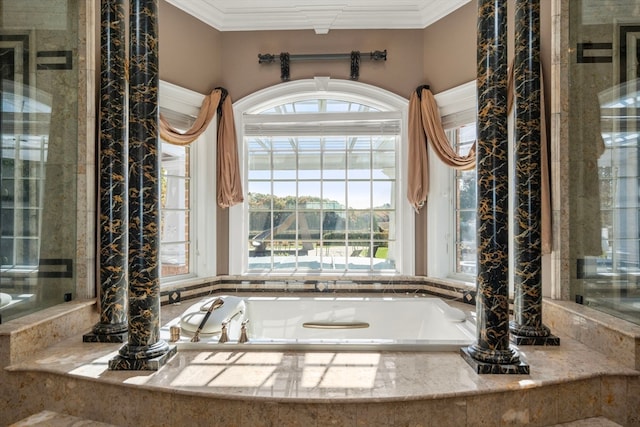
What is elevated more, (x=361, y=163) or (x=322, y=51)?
(x=322, y=51)

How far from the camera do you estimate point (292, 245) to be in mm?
3516

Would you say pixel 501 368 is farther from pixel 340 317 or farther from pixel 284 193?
pixel 284 193

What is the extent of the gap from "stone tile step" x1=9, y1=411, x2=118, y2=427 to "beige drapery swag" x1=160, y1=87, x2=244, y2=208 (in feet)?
6.37

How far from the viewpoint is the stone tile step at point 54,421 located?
158 cm

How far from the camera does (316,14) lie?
10.6ft

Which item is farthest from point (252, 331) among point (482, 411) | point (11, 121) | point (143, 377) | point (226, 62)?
point (226, 62)

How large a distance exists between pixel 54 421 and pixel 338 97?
3039 millimetres

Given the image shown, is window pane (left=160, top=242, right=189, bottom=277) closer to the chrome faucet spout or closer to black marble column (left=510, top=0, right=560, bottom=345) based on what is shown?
the chrome faucet spout

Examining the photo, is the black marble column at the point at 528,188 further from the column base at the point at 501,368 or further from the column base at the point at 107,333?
the column base at the point at 107,333

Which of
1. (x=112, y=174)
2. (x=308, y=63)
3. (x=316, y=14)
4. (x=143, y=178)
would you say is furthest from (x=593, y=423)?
(x=316, y=14)

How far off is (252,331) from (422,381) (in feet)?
5.48

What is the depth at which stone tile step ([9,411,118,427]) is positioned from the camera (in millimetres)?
1581

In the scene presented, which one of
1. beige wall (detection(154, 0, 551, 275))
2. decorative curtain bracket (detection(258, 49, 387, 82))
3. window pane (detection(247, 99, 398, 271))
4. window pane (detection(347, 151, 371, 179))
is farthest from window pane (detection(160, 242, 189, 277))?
decorative curtain bracket (detection(258, 49, 387, 82))

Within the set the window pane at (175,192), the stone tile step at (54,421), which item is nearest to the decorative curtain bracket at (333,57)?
the window pane at (175,192)
